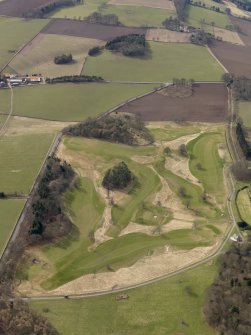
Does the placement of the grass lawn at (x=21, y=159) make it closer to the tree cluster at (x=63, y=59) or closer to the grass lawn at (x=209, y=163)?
the grass lawn at (x=209, y=163)

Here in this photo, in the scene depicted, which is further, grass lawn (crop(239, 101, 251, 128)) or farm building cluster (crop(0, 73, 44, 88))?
farm building cluster (crop(0, 73, 44, 88))

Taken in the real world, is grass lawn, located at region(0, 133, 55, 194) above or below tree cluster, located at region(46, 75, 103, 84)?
below

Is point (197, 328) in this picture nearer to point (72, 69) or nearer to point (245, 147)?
point (245, 147)

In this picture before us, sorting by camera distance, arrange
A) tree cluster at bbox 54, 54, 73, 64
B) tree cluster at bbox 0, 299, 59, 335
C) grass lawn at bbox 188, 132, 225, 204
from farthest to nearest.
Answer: tree cluster at bbox 54, 54, 73, 64 → grass lawn at bbox 188, 132, 225, 204 → tree cluster at bbox 0, 299, 59, 335

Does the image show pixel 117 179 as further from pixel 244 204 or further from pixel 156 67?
pixel 156 67

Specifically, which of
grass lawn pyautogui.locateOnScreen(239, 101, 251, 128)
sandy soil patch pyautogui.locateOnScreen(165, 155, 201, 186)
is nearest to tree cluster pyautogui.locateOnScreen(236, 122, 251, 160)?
grass lawn pyautogui.locateOnScreen(239, 101, 251, 128)

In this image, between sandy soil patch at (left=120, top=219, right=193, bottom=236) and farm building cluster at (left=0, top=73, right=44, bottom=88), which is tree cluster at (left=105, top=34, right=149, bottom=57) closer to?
farm building cluster at (left=0, top=73, right=44, bottom=88)

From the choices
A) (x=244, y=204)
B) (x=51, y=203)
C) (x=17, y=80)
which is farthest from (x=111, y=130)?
(x=17, y=80)
